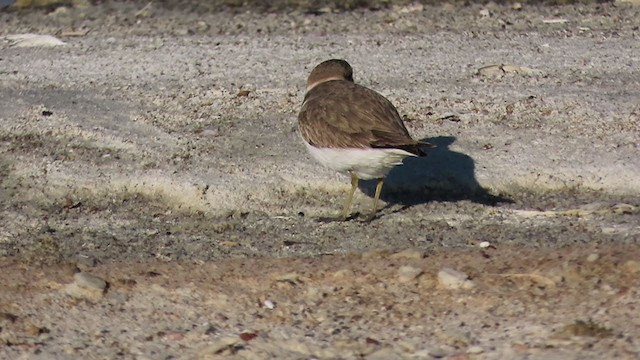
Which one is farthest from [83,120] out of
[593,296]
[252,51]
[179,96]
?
[593,296]

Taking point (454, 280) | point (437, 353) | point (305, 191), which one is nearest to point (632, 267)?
point (454, 280)

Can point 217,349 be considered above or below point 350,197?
above

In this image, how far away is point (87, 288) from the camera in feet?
21.3

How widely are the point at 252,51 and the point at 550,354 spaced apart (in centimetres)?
641

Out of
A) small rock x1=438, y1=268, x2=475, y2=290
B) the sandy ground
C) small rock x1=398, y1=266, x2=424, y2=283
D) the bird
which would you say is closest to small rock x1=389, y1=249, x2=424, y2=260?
the sandy ground

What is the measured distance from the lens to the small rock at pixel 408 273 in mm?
6543

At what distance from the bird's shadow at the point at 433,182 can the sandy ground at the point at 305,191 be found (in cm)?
2

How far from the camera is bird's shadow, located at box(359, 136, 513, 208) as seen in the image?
844 cm

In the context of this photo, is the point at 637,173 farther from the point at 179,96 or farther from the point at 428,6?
the point at 428,6

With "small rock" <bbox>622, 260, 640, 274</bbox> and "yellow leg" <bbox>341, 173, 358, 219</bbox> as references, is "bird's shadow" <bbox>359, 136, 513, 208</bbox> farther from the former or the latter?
"small rock" <bbox>622, 260, 640, 274</bbox>

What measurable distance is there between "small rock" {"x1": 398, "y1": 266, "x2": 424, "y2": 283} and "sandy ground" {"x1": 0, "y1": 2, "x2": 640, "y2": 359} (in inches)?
0.6

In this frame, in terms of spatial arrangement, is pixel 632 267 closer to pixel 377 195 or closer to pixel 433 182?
pixel 377 195

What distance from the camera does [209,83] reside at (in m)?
10.5

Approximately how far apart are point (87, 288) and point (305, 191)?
7.54 feet
